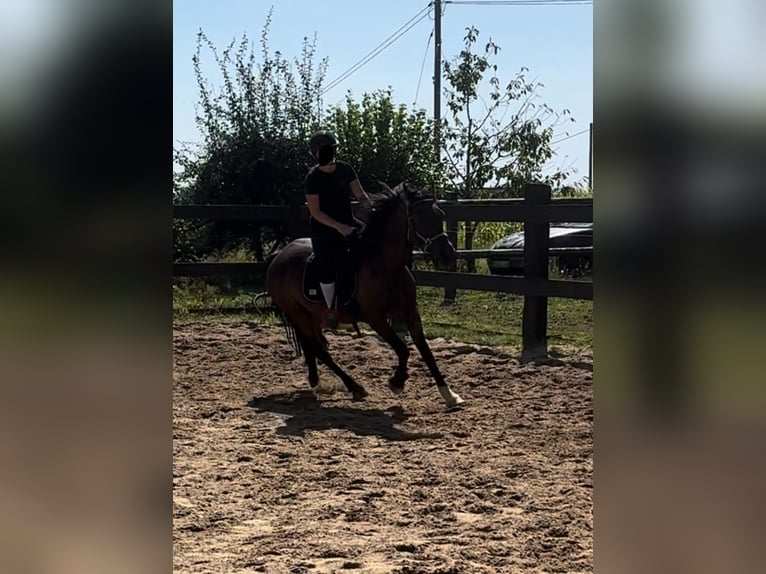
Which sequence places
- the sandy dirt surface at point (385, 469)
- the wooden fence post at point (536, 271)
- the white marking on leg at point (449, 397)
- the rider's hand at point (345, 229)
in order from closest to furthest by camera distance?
1. the sandy dirt surface at point (385, 469)
2. the white marking on leg at point (449, 397)
3. the rider's hand at point (345, 229)
4. the wooden fence post at point (536, 271)

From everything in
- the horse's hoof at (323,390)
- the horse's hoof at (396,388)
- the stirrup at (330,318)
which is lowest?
the horse's hoof at (323,390)

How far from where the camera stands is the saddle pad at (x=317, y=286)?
6.49m

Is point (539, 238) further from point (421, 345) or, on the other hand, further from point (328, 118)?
point (328, 118)

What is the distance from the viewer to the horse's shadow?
18.0 feet

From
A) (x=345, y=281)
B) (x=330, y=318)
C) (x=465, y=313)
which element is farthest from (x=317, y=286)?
(x=465, y=313)

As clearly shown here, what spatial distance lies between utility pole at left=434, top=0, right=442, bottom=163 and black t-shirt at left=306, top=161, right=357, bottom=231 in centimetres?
1043

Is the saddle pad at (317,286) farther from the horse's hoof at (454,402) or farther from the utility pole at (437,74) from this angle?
the utility pole at (437,74)

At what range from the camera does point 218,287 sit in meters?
12.5

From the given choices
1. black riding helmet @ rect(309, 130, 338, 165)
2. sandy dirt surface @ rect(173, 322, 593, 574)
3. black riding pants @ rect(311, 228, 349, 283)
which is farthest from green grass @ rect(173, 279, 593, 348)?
black riding helmet @ rect(309, 130, 338, 165)

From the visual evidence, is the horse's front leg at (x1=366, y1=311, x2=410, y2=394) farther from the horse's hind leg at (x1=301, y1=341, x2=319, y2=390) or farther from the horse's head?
the horse's hind leg at (x1=301, y1=341, x2=319, y2=390)

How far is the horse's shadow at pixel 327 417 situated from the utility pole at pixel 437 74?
10.8m

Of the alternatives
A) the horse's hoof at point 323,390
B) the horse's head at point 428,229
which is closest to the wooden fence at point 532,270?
the horse's head at point 428,229
